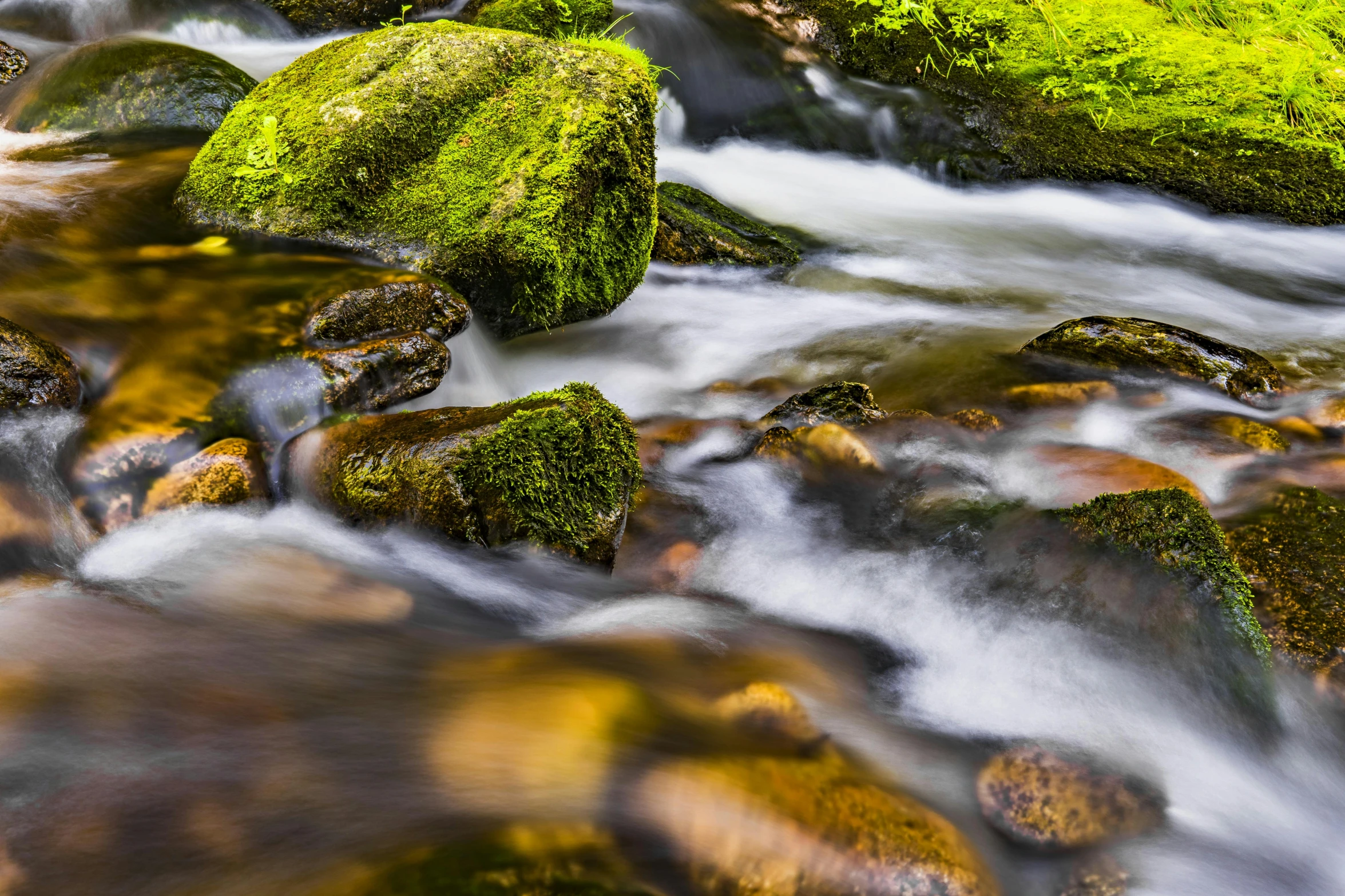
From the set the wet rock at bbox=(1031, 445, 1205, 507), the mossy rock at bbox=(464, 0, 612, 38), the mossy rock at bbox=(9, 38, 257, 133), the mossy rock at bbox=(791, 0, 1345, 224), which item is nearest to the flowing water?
the wet rock at bbox=(1031, 445, 1205, 507)

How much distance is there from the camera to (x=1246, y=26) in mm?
8883

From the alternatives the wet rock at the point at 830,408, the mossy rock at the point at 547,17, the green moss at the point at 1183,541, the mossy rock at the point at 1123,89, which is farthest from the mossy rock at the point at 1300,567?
the mossy rock at the point at 547,17

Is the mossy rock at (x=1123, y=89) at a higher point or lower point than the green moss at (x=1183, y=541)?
higher

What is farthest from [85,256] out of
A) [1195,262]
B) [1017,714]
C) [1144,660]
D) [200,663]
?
[1195,262]

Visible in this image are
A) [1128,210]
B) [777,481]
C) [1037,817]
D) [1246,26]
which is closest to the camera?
[1037,817]

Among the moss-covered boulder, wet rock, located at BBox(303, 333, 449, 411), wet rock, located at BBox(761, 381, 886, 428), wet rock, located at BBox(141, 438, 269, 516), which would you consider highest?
the moss-covered boulder

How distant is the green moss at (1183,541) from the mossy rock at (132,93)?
6.29 metres

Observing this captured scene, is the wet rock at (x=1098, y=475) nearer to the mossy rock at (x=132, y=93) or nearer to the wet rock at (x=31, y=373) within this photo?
the wet rock at (x=31, y=373)

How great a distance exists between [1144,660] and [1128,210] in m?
5.59

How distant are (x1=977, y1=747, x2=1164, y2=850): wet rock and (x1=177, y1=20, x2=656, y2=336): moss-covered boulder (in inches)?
126

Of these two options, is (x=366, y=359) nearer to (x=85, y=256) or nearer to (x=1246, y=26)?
(x=85, y=256)

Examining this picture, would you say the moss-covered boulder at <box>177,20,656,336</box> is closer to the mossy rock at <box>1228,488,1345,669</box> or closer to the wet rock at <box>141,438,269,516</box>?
the wet rock at <box>141,438,269,516</box>

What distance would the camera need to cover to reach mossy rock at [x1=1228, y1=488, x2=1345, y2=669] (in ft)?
9.84

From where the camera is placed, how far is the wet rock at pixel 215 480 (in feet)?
11.1
